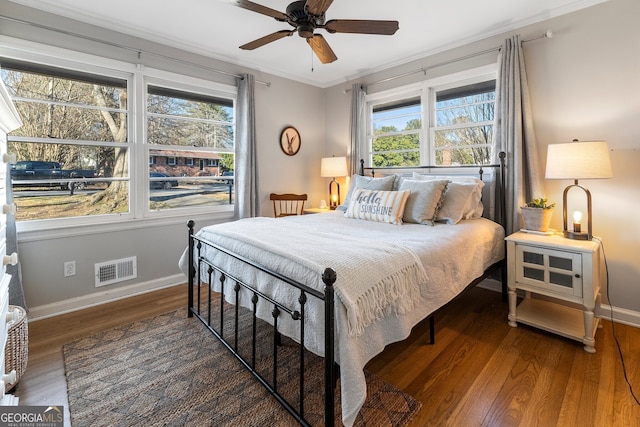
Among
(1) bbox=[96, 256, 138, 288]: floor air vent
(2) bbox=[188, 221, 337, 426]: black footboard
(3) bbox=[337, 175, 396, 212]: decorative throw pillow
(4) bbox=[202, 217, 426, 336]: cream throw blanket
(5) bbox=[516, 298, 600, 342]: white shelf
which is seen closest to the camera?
(2) bbox=[188, 221, 337, 426]: black footboard

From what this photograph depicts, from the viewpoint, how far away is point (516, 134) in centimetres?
275

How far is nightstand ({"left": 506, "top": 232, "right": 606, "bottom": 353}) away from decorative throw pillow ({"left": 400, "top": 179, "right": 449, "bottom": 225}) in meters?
0.62

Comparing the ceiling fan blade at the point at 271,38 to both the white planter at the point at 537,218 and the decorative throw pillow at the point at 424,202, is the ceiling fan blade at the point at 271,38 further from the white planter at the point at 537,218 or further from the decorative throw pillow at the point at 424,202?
the white planter at the point at 537,218

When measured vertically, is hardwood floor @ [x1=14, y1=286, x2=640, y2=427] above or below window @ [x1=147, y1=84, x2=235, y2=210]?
below

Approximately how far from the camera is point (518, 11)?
2670 mm

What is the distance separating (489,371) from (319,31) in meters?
3.21

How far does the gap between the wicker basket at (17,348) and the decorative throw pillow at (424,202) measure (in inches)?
105

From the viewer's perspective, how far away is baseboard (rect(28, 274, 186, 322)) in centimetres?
257

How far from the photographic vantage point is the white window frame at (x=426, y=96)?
3166 millimetres

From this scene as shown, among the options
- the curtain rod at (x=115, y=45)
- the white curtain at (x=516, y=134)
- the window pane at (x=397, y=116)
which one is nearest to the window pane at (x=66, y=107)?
the curtain rod at (x=115, y=45)

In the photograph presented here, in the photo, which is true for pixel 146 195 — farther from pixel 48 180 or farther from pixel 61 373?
pixel 61 373

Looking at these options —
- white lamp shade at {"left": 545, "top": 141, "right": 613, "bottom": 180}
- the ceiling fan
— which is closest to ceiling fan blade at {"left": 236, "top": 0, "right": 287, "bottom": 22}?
the ceiling fan

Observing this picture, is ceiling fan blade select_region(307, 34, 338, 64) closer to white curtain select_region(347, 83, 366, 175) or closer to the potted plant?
white curtain select_region(347, 83, 366, 175)

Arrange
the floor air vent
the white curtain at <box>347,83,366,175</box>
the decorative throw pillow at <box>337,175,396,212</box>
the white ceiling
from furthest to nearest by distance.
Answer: the white curtain at <box>347,83,366,175</box> → the decorative throw pillow at <box>337,175,396,212</box> → the floor air vent → the white ceiling
